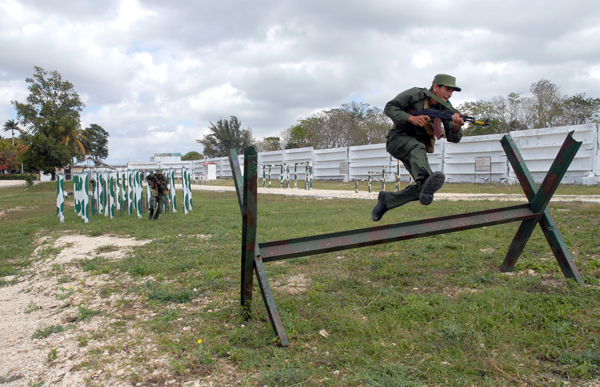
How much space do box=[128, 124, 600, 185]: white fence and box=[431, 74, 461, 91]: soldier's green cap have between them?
37.2 feet

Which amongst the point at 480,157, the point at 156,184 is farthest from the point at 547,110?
the point at 156,184

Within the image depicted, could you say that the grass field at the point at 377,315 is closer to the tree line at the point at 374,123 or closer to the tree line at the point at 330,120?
the tree line at the point at 374,123

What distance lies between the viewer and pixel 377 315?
3334 mm

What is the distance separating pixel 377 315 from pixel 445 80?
91.5 inches

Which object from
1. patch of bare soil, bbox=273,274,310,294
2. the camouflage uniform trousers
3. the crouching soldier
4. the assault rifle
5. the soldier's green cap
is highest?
the soldier's green cap

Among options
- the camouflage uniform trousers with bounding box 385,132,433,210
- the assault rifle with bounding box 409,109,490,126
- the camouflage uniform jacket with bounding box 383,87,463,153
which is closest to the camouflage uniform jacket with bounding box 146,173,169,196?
the camouflage uniform trousers with bounding box 385,132,433,210

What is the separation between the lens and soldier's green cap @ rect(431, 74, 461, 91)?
153 inches

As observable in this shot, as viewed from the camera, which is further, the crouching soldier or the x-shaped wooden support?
the crouching soldier

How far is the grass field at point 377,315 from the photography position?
8.21 feet

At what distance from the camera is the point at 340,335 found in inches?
120

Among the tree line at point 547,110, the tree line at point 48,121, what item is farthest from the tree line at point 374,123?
the tree line at point 48,121

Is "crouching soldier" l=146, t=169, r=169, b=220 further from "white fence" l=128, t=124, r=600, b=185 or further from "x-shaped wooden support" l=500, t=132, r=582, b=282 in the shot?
"x-shaped wooden support" l=500, t=132, r=582, b=282

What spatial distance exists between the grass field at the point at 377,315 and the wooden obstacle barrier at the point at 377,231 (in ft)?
0.99

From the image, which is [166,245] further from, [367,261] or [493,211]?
[493,211]
